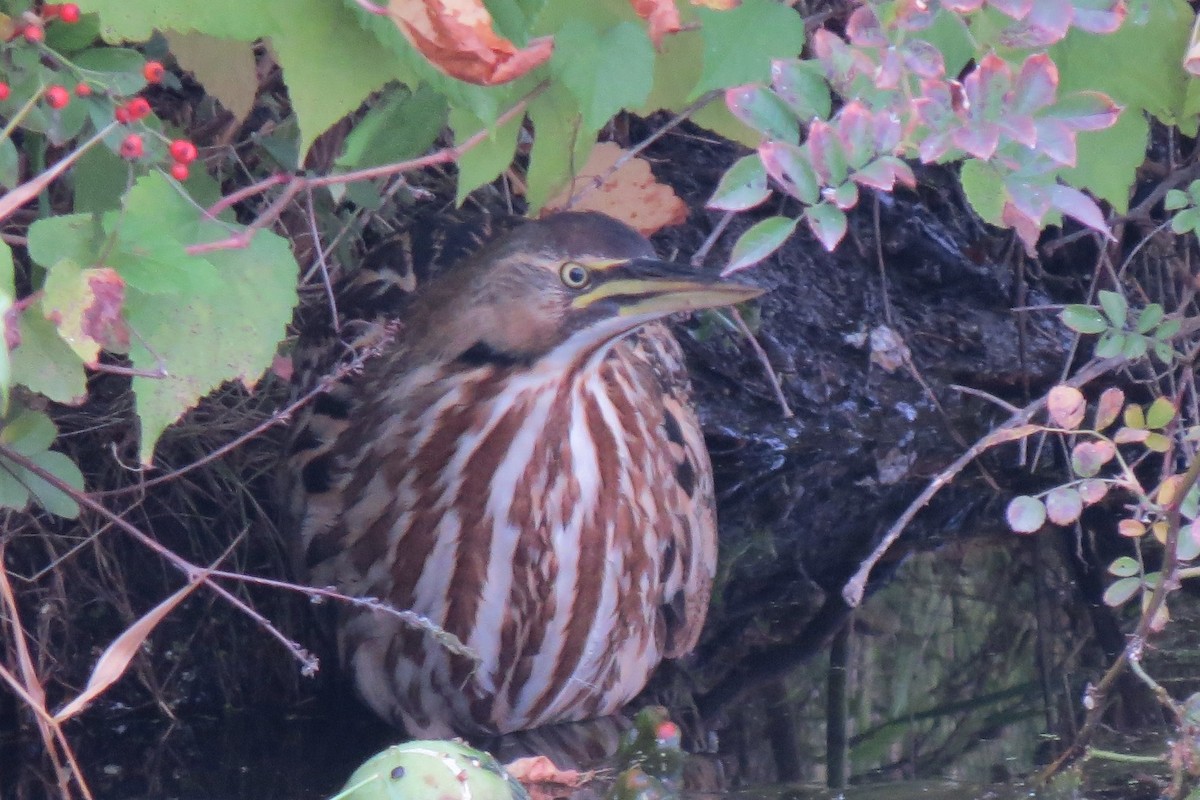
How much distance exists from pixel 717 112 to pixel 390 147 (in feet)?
1.53

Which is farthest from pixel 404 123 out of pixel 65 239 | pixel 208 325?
pixel 65 239

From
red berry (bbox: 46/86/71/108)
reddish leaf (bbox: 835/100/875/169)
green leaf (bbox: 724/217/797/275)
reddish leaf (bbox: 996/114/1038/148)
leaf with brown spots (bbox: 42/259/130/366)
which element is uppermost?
reddish leaf (bbox: 996/114/1038/148)

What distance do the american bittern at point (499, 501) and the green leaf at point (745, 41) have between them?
488 millimetres

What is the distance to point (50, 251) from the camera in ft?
5.61

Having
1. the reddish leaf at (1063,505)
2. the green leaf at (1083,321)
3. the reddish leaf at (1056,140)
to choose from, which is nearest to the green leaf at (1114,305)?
the green leaf at (1083,321)

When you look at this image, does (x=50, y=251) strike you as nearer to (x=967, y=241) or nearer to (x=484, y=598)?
(x=484, y=598)

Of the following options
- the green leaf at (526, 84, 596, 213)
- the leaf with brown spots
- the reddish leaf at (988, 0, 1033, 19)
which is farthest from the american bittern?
the leaf with brown spots

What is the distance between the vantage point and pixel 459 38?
1687 millimetres

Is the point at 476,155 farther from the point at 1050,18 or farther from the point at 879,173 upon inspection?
the point at 1050,18

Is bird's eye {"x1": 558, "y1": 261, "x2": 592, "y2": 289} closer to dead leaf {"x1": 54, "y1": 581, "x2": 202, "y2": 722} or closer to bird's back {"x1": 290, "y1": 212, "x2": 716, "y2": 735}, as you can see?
bird's back {"x1": 290, "y1": 212, "x2": 716, "y2": 735}

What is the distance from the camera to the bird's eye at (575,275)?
7.88 feet

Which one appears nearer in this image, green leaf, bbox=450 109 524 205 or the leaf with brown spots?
the leaf with brown spots

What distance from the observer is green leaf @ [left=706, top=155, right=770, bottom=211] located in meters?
1.87

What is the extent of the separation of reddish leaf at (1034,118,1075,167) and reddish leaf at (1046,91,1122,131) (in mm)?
15
